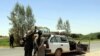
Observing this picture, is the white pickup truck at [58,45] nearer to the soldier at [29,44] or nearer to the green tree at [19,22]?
the soldier at [29,44]

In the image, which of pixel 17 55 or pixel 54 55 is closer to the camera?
pixel 54 55

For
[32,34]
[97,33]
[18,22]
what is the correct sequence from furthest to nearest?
[97,33]
[18,22]
[32,34]

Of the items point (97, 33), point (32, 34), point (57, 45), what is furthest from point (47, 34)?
point (97, 33)

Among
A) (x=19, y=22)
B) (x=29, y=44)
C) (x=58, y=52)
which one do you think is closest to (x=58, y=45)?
(x=58, y=52)

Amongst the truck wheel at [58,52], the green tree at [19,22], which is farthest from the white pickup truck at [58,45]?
the green tree at [19,22]

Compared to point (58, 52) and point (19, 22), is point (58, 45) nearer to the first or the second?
point (58, 52)

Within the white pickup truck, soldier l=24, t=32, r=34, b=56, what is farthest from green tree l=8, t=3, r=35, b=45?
soldier l=24, t=32, r=34, b=56

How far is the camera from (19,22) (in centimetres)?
4191

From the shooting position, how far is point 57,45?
63.0 feet

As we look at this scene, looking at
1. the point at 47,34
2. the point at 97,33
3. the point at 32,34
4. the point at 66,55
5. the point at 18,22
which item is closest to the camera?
the point at 32,34

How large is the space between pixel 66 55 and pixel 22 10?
22.0 meters

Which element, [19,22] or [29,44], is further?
[19,22]

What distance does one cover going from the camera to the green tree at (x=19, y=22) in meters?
41.5

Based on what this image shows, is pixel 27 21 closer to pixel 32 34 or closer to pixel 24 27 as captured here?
pixel 24 27
